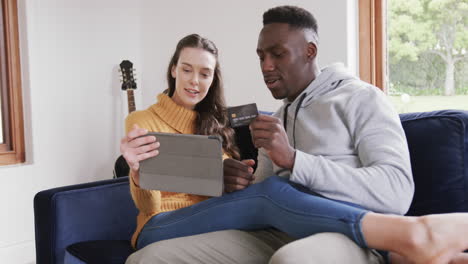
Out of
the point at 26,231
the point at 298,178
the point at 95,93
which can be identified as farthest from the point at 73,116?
the point at 298,178

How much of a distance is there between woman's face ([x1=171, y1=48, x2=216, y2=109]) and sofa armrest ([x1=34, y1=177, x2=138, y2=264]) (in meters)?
0.44

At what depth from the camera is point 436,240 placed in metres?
1.06

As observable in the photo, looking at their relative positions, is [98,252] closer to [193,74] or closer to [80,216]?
[80,216]

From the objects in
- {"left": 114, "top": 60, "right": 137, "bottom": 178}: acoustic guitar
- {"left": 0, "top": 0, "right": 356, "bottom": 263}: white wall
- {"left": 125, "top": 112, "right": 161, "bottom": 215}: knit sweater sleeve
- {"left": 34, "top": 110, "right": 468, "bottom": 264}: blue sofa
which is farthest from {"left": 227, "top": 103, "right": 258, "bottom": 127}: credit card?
{"left": 114, "top": 60, "right": 137, "bottom": 178}: acoustic guitar

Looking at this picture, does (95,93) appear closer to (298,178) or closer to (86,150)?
(86,150)

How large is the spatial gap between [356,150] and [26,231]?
226 cm

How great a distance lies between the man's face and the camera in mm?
1664

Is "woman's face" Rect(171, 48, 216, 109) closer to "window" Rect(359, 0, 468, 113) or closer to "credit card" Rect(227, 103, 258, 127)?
"credit card" Rect(227, 103, 258, 127)

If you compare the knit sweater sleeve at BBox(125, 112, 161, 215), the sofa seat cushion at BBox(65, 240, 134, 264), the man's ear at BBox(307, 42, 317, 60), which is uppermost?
the man's ear at BBox(307, 42, 317, 60)

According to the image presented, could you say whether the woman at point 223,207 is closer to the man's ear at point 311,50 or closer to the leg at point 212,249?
the leg at point 212,249

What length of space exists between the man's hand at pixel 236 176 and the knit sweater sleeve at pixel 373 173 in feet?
0.65

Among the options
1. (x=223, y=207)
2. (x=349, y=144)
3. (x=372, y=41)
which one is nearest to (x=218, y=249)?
(x=223, y=207)

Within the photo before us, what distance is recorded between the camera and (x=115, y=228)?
76.0 inches

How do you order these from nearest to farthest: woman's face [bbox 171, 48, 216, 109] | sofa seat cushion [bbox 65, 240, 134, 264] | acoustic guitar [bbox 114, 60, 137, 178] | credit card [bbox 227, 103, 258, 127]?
credit card [bbox 227, 103, 258, 127], sofa seat cushion [bbox 65, 240, 134, 264], woman's face [bbox 171, 48, 216, 109], acoustic guitar [bbox 114, 60, 137, 178]
